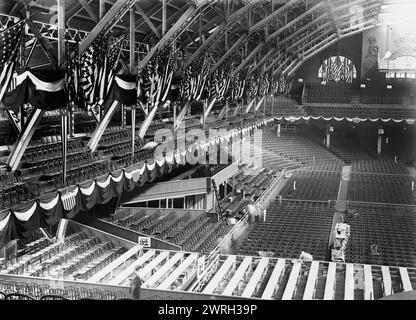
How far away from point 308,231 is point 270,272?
7736mm

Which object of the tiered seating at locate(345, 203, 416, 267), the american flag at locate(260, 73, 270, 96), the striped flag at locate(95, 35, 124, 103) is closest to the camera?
the striped flag at locate(95, 35, 124, 103)

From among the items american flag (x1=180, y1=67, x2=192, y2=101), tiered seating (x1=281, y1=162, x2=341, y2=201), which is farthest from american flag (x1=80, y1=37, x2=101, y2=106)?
tiered seating (x1=281, y1=162, x2=341, y2=201)

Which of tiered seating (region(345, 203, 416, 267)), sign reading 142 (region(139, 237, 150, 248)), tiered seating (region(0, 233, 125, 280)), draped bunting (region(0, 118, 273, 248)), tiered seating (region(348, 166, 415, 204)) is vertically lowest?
tiered seating (region(348, 166, 415, 204))

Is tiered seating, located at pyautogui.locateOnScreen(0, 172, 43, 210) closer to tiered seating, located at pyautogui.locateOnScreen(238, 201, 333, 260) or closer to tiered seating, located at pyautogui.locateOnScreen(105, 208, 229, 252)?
tiered seating, located at pyautogui.locateOnScreen(105, 208, 229, 252)

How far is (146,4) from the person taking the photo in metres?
23.3

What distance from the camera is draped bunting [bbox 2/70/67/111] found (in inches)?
532

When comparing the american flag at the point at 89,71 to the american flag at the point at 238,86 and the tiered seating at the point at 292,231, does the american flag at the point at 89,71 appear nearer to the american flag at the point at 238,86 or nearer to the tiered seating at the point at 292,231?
the tiered seating at the point at 292,231

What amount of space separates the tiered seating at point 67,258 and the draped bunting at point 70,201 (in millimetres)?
1582

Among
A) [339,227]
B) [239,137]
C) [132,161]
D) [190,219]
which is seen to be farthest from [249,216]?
[239,137]

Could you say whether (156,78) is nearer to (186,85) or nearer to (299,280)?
(186,85)

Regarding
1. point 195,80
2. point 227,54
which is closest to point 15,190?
point 195,80

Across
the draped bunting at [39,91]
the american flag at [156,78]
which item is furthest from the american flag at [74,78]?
the american flag at [156,78]

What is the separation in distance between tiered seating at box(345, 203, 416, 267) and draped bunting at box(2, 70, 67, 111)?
1157 centimetres

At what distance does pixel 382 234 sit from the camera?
24.5 metres
